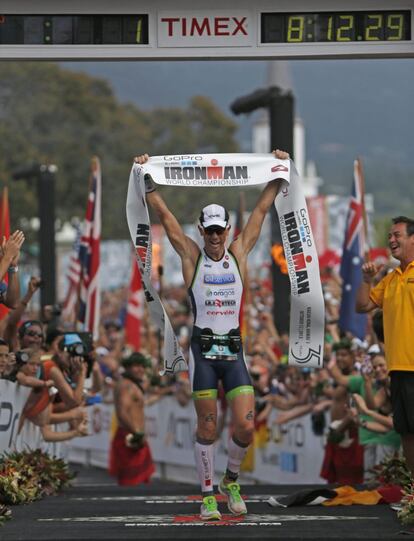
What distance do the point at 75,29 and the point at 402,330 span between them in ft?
13.6

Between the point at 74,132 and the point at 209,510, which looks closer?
the point at 209,510

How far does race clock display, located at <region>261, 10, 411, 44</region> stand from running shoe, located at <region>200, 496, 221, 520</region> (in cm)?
428

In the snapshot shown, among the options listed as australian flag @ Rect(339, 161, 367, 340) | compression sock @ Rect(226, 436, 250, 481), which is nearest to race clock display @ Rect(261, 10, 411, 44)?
compression sock @ Rect(226, 436, 250, 481)

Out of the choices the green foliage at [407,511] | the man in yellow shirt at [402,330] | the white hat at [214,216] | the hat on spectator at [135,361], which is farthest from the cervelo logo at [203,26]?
the hat on spectator at [135,361]

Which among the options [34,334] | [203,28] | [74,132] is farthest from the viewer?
[74,132]

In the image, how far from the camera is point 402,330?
12039 mm

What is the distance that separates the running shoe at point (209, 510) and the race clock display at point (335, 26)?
428 centimetres

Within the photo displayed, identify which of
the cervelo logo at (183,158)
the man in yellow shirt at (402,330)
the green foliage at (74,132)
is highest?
the green foliage at (74,132)

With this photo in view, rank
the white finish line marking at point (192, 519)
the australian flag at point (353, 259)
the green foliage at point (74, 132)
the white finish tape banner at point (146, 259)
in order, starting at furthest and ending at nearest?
1. the green foliage at point (74, 132)
2. the australian flag at point (353, 259)
3. the white finish tape banner at point (146, 259)
4. the white finish line marking at point (192, 519)

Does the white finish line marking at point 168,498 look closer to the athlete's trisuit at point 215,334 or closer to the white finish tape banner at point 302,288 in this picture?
the white finish tape banner at point 302,288

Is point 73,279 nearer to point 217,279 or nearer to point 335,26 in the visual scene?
point 335,26

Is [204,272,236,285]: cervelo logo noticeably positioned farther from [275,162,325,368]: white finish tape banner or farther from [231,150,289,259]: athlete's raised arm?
[275,162,325,368]: white finish tape banner

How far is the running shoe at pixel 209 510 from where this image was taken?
11.7 metres

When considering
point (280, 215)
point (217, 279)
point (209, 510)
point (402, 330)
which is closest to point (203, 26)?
point (280, 215)
